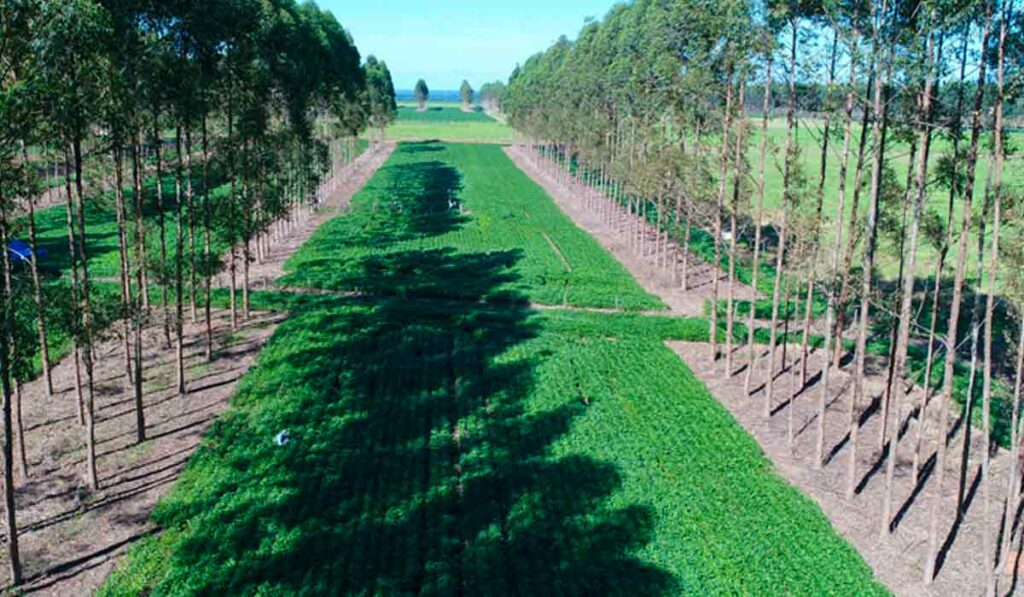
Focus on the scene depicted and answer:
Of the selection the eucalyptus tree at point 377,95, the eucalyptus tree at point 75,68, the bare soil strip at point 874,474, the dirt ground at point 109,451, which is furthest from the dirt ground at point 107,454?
the eucalyptus tree at point 377,95

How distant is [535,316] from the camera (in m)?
39.2

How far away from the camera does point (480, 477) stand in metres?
23.0

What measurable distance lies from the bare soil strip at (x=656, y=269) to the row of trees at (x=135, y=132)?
21.1 metres

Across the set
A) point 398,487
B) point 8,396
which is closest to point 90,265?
point 8,396

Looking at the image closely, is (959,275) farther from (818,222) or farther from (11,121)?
(11,121)

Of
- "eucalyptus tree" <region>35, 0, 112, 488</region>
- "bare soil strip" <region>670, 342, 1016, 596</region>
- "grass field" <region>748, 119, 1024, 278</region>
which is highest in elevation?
"eucalyptus tree" <region>35, 0, 112, 488</region>

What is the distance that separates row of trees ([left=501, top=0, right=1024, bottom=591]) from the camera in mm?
18469

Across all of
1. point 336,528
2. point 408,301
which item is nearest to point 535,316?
point 408,301

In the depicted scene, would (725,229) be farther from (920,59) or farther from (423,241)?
(920,59)

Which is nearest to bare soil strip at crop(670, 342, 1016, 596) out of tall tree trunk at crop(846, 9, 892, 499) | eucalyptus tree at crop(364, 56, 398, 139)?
tall tree trunk at crop(846, 9, 892, 499)

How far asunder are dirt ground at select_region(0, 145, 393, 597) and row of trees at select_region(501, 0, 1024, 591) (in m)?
20.0

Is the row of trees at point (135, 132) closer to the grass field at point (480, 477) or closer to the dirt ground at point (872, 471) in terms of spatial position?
the grass field at point (480, 477)

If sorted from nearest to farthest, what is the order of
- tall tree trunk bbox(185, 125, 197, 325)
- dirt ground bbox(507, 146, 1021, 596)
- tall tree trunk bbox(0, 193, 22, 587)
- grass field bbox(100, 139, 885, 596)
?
tall tree trunk bbox(0, 193, 22, 587) → grass field bbox(100, 139, 885, 596) → dirt ground bbox(507, 146, 1021, 596) → tall tree trunk bbox(185, 125, 197, 325)

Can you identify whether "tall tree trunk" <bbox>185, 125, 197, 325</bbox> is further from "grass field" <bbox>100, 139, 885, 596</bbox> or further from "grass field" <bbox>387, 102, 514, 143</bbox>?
→ "grass field" <bbox>387, 102, 514, 143</bbox>
